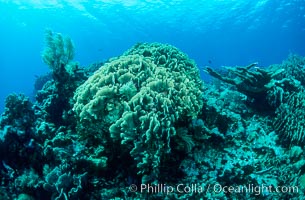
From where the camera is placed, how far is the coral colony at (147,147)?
425 centimetres

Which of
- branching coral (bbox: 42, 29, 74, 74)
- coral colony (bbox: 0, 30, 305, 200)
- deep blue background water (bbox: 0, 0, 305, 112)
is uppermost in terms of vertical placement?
deep blue background water (bbox: 0, 0, 305, 112)

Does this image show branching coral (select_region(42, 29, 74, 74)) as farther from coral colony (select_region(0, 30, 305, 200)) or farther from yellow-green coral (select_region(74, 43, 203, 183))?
yellow-green coral (select_region(74, 43, 203, 183))

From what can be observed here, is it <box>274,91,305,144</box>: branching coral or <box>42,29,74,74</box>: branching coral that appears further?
<box>42,29,74,74</box>: branching coral

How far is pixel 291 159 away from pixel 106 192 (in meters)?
3.22

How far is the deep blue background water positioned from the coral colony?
944 inches

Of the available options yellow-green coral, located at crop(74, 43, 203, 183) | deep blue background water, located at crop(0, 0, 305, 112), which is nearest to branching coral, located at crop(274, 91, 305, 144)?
yellow-green coral, located at crop(74, 43, 203, 183)

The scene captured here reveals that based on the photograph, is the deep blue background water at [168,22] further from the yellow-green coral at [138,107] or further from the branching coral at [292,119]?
the branching coral at [292,119]

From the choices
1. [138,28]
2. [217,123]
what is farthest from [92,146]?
[138,28]

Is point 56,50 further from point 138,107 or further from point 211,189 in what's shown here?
point 211,189

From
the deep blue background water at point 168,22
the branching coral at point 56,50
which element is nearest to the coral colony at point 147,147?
the branching coral at point 56,50

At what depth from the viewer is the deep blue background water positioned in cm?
3750

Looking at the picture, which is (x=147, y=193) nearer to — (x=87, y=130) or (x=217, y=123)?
(x=87, y=130)

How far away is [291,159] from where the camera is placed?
4.81 meters

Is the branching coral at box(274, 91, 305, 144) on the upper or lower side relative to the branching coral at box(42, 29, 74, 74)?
lower
